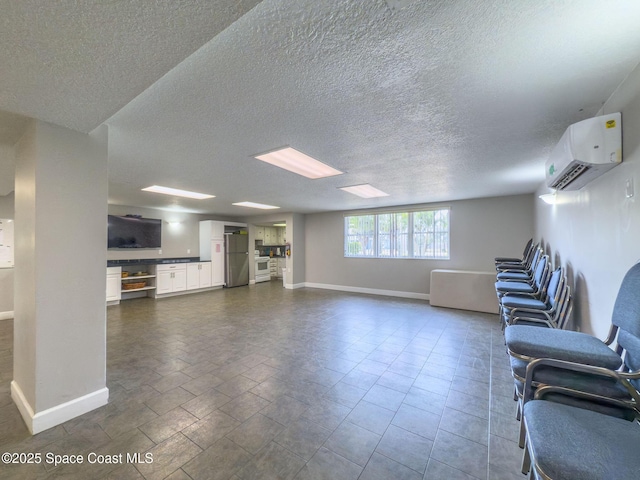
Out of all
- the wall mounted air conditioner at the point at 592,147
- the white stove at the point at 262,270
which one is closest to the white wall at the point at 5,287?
the white stove at the point at 262,270

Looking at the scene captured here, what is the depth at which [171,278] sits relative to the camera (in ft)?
22.4

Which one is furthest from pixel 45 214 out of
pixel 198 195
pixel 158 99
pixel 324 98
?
pixel 198 195

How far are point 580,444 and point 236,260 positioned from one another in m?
8.37

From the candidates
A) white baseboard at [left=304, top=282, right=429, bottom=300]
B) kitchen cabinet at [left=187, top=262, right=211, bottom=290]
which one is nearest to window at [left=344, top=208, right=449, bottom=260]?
white baseboard at [left=304, top=282, right=429, bottom=300]

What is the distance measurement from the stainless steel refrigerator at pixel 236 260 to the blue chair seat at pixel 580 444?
8106 millimetres

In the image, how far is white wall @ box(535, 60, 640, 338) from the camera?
1.48 meters

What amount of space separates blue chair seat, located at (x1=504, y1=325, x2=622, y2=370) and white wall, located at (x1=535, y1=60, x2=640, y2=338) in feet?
1.84

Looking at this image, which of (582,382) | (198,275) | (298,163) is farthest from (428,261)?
(198,275)

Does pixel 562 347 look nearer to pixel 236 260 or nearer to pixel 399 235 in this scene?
pixel 399 235

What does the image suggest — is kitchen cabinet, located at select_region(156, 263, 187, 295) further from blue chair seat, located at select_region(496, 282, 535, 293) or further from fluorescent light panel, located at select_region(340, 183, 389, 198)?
blue chair seat, located at select_region(496, 282, 535, 293)

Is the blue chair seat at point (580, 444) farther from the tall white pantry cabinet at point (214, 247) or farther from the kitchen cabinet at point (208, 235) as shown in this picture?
the kitchen cabinet at point (208, 235)

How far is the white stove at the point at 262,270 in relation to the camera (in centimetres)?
923

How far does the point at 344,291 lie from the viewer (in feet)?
24.6

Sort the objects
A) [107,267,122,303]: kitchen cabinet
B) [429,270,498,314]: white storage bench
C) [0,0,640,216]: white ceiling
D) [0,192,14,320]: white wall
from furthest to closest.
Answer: [107,267,122,303]: kitchen cabinet, [429,270,498,314]: white storage bench, [0,192,14,320]: white wall, [0,0,640,216]: white ceiling
